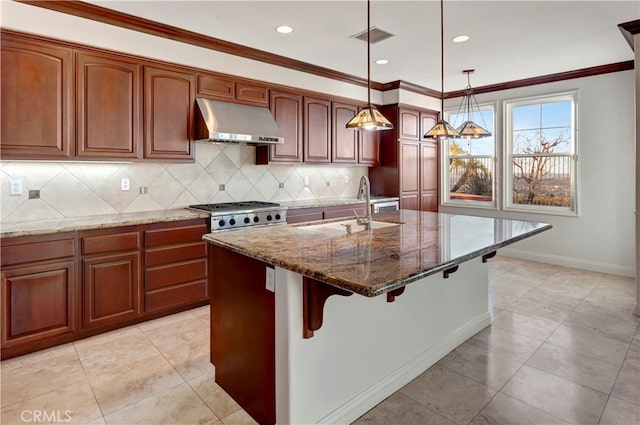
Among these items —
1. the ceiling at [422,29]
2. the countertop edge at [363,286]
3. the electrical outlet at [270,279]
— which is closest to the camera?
the countertop edge at [363,286]

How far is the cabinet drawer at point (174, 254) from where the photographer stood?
3.13 meters

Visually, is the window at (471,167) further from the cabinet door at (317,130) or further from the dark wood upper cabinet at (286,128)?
the dark wood upper cabinet at (286,128)

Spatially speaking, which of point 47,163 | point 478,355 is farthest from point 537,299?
Answer: point 47,163

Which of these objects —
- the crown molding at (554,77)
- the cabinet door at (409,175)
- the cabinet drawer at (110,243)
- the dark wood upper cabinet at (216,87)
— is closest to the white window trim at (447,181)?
the crown molding at (554,77)

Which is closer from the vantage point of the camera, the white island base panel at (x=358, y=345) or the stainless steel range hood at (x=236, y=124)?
the white island base panel at (x=358, y=345)

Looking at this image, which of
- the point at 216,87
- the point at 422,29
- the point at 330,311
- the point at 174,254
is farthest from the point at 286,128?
the point at 330,311

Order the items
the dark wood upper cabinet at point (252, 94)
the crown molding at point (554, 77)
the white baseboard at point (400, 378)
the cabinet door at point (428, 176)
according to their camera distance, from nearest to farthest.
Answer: the white baseboard at point (400, 378) → the dark wood upper cabinet at point (252, 94) → the crown molding at point (554, 77) → the cabinet door at point (428, 176)

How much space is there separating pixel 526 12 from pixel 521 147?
271 centimetres

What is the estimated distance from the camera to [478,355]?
8.41 feet

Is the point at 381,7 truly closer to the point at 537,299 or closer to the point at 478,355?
the point at 478,355

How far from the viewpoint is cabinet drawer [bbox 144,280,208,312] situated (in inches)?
125

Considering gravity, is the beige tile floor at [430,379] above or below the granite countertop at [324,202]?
below

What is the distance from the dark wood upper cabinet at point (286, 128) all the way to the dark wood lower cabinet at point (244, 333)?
2.27 metres

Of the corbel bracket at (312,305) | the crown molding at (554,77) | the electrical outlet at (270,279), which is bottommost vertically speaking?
the corbel bracket at (312,305)
